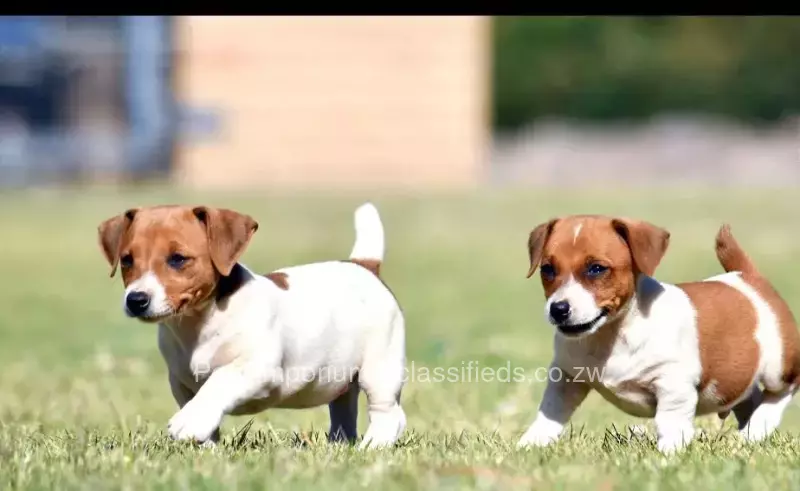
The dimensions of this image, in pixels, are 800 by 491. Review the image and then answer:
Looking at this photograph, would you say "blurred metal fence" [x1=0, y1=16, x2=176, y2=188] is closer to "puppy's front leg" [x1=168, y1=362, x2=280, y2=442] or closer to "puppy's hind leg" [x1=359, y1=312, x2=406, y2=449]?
"puppy's hind leg" [x1=359, y1=312, x2=406, y2=449]

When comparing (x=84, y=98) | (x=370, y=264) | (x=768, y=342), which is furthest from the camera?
(x=84, y=98)

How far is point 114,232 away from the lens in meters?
6.23

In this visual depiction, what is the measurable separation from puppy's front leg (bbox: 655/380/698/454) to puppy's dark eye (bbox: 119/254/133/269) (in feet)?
7.50

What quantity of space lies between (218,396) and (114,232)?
2.90ft

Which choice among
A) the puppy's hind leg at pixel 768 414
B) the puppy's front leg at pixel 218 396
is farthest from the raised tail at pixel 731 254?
the puppy's front leg at pixel 218 396

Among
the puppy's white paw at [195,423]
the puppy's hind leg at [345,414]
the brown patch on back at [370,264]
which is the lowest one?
the puppy's hind leg at [345,414]

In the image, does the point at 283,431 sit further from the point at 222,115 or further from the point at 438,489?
the point at 222,115

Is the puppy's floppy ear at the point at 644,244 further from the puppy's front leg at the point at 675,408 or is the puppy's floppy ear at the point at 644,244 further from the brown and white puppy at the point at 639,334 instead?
the puppy's front leg at the point at 675,408

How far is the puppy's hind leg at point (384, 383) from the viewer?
661 centimetres

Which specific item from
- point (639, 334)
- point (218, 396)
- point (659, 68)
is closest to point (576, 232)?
point (639, 334)

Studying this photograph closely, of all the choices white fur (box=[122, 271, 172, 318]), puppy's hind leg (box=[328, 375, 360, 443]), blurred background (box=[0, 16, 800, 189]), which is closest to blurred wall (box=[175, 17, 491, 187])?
blurred background (box=[0, 16, 800, 189])

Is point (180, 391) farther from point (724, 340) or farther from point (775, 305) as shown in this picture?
point (775, 305)

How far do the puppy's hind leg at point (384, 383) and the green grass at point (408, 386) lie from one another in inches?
6.3

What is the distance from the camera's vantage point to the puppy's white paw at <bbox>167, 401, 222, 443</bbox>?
5.75m
